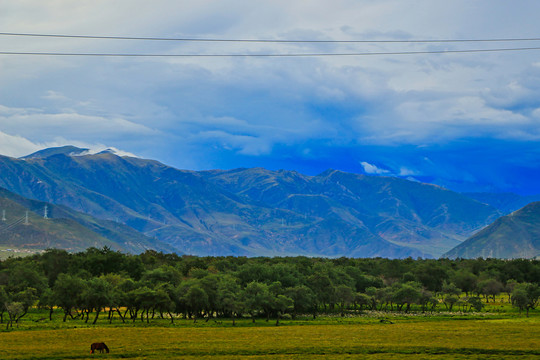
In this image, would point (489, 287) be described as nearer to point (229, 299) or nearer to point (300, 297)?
point (300, 297)

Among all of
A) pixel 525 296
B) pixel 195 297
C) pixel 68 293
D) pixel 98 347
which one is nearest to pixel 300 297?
pixel 195 297

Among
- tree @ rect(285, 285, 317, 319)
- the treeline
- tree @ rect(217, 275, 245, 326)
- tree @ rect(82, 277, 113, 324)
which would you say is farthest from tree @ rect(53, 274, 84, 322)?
tree @ rect(285, 285, 317, 319)

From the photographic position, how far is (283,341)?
83.4 metres

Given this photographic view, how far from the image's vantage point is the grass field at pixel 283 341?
236ft

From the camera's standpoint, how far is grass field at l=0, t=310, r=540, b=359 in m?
71.9

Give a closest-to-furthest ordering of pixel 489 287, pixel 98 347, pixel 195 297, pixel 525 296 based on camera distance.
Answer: pixel 98 347 → pixel 195 297 → pixel 525 296 → pixel 489 287

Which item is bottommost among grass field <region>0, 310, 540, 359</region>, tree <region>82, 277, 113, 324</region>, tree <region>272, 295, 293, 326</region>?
grass field <region>0, 310, 540, 359</region>

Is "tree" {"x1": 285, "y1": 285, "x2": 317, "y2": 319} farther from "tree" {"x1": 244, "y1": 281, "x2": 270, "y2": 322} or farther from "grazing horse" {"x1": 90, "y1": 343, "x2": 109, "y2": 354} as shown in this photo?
"grazing horse" {"x1": 90, "y1": 343, "x2": 109, "y2": 354}

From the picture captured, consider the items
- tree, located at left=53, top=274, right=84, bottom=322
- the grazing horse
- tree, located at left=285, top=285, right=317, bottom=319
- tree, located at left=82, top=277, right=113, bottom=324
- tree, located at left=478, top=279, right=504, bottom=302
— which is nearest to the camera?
the grazing horse

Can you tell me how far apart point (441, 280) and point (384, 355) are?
441 ft

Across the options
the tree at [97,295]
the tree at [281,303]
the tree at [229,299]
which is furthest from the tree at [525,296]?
the tree at [97,295]

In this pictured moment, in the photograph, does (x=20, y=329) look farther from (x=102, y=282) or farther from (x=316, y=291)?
(x=316, y=291)

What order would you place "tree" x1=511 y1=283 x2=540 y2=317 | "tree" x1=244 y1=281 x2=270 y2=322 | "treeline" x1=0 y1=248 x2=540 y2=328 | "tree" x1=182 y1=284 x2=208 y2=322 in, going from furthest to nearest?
"tree" x1=511 y1=283 x2=540 y2=317 < "tree" x1=244 y1=281 x2=270 y2=322 < "tree" x1=182 y1=284 x2=208 y2=322 < "treeline" x1=0 y1=248 x2=540 y2=328

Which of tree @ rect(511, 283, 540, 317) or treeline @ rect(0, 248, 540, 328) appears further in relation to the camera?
tree @ rect(511, 283, 540, 317)
